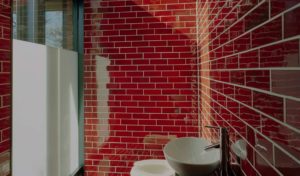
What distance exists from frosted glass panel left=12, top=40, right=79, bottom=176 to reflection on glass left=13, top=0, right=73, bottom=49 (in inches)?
3.3

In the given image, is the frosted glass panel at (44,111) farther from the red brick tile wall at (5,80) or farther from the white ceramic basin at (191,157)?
the white ceramic basin at (191,157)

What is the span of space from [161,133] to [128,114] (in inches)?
15.9

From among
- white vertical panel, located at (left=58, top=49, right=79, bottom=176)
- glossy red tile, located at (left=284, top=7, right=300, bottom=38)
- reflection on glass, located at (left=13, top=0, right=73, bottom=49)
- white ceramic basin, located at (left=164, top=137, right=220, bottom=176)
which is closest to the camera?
glossy red tile, located at (left=284, top=7, right=300, bottom=38)

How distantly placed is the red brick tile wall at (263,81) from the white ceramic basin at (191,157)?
0.17 m

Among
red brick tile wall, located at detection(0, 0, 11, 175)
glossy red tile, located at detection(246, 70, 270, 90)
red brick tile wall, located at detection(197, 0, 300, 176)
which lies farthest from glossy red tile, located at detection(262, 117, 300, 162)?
red brick tile wall, located at detection(0, 0, 11, 175)

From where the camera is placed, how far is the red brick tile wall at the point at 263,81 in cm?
61

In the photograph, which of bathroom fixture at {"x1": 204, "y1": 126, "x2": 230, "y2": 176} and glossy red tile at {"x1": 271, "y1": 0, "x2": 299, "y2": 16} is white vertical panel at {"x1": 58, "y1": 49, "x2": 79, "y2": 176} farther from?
glossy red tile at {"x1": 271, "y1": 0, "x2": 299, "y2": 16}

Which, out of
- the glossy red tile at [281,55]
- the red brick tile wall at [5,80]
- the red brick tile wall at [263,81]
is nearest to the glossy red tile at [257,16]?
the red brick tile wall at [263,81]

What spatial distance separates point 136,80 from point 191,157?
1.22 m

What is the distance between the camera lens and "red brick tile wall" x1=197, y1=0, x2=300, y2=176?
1.99 ft

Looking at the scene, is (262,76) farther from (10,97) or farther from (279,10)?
(10,97)

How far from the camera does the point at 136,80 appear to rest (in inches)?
102

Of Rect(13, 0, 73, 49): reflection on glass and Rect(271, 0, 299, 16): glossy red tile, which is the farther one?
Rect(13, 0, 73, 49): reflection on glass

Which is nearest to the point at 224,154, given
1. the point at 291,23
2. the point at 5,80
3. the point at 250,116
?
the point at 250,116
